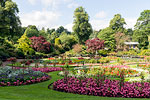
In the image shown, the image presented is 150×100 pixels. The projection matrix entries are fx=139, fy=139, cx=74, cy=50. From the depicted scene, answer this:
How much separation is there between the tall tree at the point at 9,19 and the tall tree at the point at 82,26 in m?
25.0

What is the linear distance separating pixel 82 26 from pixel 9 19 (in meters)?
27.4

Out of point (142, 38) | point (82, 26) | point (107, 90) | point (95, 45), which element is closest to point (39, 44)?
point (95, 45)

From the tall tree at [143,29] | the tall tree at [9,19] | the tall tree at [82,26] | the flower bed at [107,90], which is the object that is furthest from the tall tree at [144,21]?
the flower bed at [107,90]

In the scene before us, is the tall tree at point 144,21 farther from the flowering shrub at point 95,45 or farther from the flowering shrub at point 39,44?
the flowering shrub at point 39,44

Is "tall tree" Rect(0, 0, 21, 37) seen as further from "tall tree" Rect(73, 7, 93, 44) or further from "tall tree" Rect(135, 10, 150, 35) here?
"tall tree" Rect(135, 10, 150, 35)

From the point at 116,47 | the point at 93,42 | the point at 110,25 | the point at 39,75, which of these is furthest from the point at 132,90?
the point at 110,25

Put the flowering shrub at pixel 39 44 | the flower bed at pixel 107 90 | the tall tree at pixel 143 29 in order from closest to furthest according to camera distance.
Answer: the flower bed at pixel 107 90
the flowering shrub at pixel 39 44
the tall tree at pixel 143 29

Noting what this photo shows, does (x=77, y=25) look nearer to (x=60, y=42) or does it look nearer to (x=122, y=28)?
(x=60, y=42)

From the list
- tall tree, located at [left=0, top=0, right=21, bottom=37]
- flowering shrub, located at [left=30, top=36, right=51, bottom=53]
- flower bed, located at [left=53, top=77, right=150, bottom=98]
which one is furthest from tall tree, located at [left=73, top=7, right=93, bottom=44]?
flower bed, located at [left=53, top=77, right=150, bottom=98]

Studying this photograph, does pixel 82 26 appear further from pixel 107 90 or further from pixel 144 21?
pixel 107 90

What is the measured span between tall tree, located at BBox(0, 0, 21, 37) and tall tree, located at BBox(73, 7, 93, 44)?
25.0 m

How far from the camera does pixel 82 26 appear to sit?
43.0m

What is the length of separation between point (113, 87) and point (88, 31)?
3805cm

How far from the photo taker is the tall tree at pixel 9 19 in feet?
59.0
